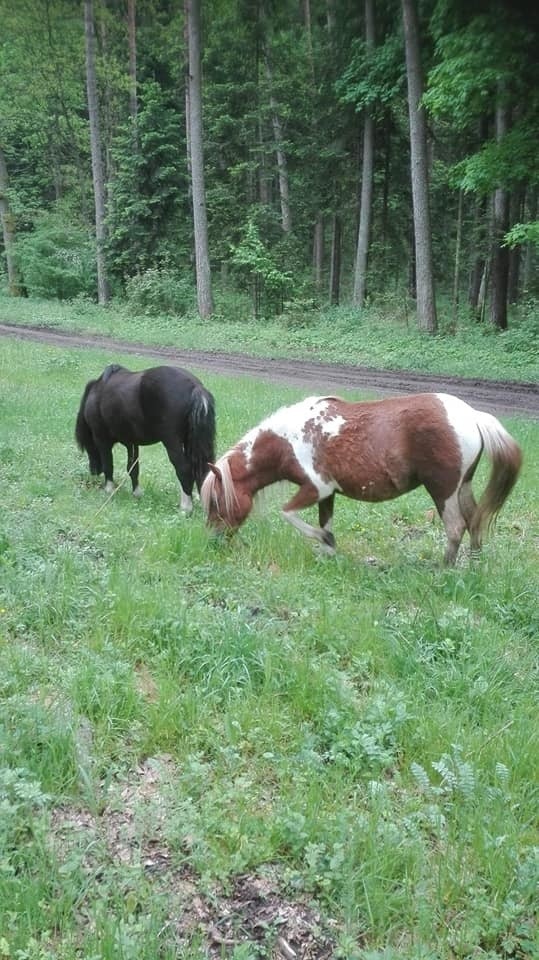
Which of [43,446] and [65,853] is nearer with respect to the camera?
[65,853]

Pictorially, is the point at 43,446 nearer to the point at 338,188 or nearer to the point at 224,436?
the point at 224,436

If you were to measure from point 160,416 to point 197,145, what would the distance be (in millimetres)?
22232

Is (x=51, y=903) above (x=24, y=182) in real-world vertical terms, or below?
below

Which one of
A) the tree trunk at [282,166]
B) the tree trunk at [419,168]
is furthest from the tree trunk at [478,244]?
the tree trunk at [282,166]

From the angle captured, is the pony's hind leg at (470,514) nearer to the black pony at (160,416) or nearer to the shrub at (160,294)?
the black pony at (160,416)

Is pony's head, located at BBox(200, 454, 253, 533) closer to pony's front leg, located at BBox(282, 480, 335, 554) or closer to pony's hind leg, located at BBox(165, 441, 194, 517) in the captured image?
pony's front leg, located at BBox(282, 480, 335, 554)

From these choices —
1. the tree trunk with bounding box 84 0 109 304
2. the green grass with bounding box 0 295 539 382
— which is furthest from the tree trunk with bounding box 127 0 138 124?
the green grass with bounding box 0 295 539 382

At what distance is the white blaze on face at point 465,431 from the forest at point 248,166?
17.6 meters

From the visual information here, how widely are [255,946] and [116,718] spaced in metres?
1.40

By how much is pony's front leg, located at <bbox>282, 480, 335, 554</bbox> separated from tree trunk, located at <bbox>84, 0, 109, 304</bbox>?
29989 mm

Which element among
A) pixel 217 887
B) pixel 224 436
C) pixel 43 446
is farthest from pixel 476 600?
pixel 43 446

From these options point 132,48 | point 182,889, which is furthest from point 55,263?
point 182,889

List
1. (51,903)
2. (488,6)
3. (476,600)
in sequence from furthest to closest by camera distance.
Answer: (488,6) → (476,600) → (51,903)

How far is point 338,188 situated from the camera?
32500mm
